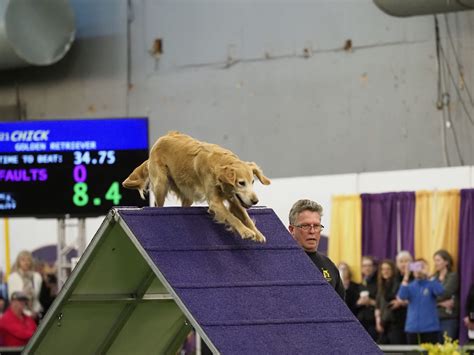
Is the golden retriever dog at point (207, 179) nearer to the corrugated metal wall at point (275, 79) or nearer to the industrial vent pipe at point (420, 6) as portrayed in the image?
the industrial vent pipe at point (420, 6)

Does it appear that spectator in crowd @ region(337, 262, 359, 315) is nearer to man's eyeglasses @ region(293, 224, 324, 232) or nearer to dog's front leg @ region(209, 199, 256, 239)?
man's eyeglasses @ region(293, 224, 324, 232)

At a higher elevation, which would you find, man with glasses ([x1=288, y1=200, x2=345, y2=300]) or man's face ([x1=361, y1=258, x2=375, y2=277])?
man with glasses ([x1=288, y1=200, x2=345, y2=300])

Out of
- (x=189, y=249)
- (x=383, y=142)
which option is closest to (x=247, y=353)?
(x=189, y=249)

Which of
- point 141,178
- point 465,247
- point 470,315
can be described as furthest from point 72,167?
point 141,178

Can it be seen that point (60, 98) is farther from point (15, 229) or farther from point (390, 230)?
point (390, 230)

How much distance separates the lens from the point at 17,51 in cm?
1349

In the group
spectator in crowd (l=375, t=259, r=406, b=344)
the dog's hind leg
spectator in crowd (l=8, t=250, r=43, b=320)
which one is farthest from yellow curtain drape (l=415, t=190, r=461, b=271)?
the dog's hind leg

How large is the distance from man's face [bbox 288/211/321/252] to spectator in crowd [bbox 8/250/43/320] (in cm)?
725

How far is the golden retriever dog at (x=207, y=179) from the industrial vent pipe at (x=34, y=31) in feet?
24.5

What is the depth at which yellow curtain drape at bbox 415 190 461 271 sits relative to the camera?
38.1 feet

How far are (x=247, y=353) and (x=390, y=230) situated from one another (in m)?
7.53

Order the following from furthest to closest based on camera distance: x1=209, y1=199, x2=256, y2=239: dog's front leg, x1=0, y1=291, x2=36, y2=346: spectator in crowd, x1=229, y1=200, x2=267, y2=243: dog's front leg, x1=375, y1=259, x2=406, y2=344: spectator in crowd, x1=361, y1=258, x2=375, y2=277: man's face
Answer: x1=0, y1=291, x2=36, y2=346: spectator in crowd, x1=361, y1=258, x2=375, y2=277: man's face, x1=375, y1=259, x2=406, y2=344: spectator in crowd, x1=229, y1=200, x2=267, y2=243: dog's front leg, x1=209, y1=199, x2=256, y2=239: dog's front leg

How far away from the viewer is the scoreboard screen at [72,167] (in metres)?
11.4

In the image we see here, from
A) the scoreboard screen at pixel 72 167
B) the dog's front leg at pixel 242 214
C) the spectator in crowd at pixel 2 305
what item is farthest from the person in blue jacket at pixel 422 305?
the dog's front leg at pixel 242 214
